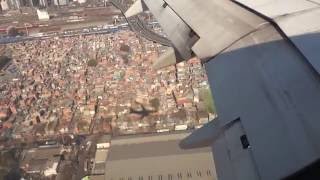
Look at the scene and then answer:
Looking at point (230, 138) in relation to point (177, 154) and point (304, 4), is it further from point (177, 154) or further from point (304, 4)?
point (177, 154)

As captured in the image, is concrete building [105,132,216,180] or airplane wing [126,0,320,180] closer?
airplane wing [126,0,320,180]

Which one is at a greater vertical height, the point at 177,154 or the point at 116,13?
the point at 116,13

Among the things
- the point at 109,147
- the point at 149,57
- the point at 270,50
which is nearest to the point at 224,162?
the point at 270,50

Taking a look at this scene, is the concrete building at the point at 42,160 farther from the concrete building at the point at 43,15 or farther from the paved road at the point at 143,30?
the concrete building at the point at 43,15

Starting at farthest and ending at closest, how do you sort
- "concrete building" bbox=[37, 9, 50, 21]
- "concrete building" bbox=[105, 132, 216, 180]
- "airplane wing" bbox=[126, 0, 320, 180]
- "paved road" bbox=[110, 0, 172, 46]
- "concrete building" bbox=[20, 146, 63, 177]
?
"concrete building" bbox=[37, 9, 50, 21]
"paved road" bbox=[110, 0, 172, 46]
"concrete building" bbox=[20, 146, 63, 177]
"concrete building" bbox=[105, 132, 216, 180]
"airplane wing" bbox=[126, 0, 320, 180]

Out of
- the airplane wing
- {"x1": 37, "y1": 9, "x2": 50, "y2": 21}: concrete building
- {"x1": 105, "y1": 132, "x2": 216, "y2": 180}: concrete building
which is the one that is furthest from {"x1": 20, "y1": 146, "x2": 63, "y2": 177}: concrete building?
{"x1": 37, "y1": 9, "x2": 50, "y2": 21}: concrete building

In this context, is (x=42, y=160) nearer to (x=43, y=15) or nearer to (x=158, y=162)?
(x=158, y=162)

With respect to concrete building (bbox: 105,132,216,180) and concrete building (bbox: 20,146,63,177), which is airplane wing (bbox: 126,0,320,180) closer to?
concrete building (bbox: 105,132,216,180)

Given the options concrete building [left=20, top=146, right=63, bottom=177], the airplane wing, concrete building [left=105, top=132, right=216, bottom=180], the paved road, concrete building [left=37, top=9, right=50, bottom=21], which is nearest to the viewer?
the airplane wing
